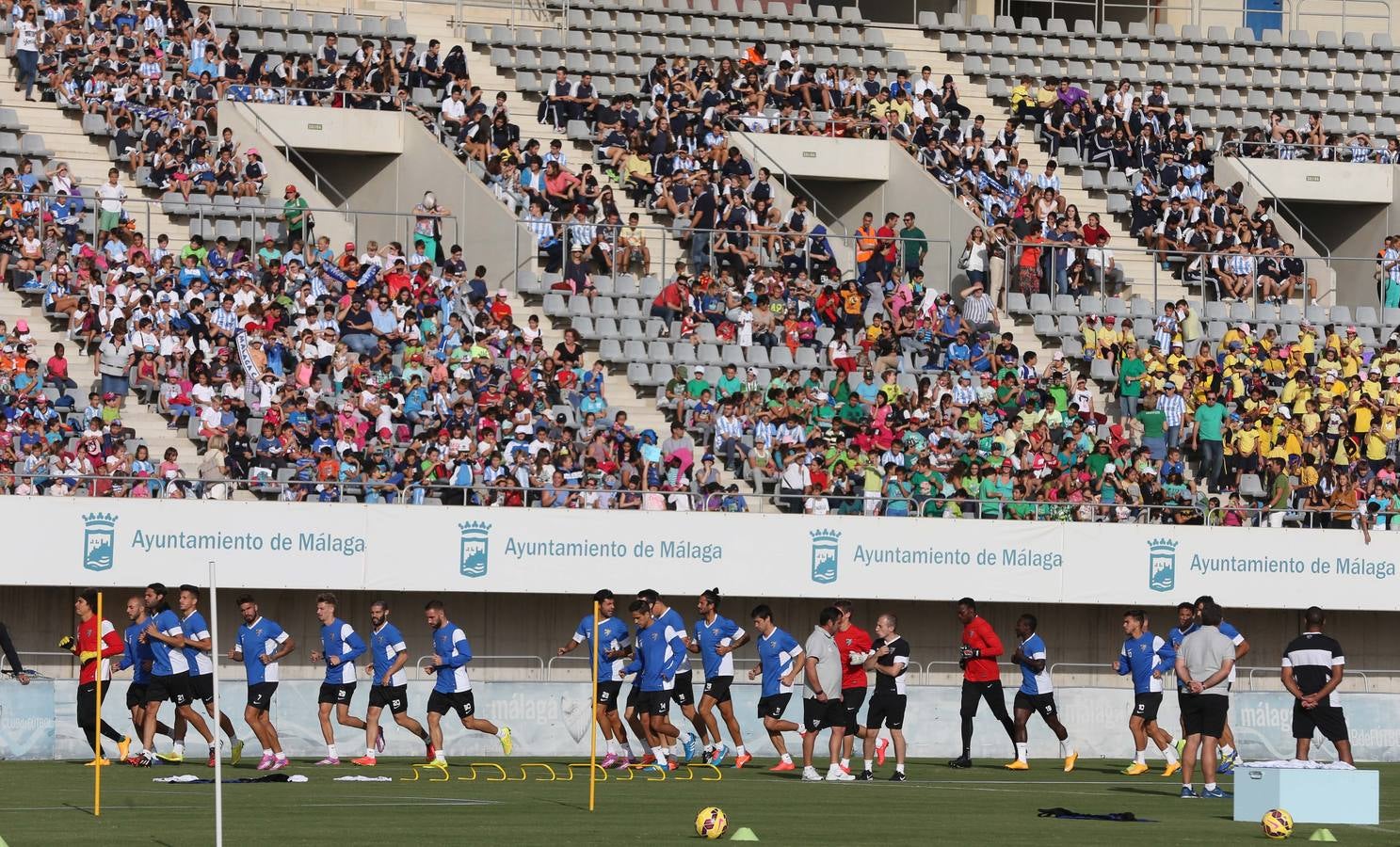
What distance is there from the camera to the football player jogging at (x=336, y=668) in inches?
929

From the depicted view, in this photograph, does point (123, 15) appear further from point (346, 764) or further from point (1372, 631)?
point (1372, 631)

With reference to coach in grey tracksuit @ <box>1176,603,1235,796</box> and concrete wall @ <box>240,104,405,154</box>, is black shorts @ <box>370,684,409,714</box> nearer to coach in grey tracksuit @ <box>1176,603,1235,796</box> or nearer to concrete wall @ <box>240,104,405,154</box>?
coach in grey tracksuit @ <box>1176,603,1235,796</box>

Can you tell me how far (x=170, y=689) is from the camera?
76.4ft

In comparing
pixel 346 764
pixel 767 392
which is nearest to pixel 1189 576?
pixel 767 392

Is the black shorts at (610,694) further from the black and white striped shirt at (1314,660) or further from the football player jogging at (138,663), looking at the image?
the black and white striped shirt at (1314,660)

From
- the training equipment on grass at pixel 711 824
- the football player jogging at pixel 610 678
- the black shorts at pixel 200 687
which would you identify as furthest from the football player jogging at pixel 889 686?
the training equipment on grass at pixel 711 824

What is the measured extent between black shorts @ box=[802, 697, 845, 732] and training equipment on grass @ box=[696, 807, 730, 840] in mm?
6492

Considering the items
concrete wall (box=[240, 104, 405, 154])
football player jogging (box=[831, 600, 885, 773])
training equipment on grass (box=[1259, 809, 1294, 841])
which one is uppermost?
concrete wall (box=[240, 104, 405, 154])

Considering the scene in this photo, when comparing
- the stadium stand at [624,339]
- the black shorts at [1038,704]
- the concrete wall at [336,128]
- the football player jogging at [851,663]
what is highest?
the concrete wall at [336,128]

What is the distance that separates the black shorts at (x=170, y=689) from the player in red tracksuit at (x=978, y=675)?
8063 mm

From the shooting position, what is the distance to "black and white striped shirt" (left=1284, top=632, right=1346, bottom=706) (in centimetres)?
2111

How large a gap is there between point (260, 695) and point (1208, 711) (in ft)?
28.6

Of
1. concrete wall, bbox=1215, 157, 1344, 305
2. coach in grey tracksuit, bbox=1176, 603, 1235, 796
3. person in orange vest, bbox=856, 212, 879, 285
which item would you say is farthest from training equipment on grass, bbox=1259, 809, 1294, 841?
concrete wall, bbox=1215, 157, 1344, 305

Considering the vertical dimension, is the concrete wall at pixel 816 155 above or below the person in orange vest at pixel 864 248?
above
